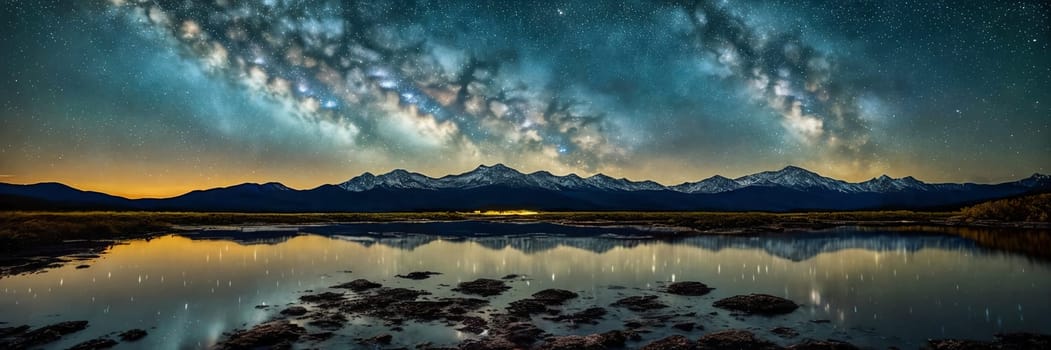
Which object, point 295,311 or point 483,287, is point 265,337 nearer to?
point 295,311

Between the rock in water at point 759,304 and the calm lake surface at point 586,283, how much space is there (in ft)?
2.24

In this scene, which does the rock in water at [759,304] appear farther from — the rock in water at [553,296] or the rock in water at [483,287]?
the rock in water at [483,287]

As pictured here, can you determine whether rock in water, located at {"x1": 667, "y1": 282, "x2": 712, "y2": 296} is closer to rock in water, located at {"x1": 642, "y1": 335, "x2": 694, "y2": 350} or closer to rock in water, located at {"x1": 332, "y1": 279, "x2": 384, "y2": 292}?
rock in water, located at {"x1": 642, "y1": 335, "x2": 694, "y2": 350}

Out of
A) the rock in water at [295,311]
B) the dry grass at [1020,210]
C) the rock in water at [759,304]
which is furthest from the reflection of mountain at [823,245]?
the dry grass at [1020,210]

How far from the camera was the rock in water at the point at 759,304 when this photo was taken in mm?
18953

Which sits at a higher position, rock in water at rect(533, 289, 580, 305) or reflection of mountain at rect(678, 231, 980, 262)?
reflection of mountain at rect(678, 231, 980, 262)

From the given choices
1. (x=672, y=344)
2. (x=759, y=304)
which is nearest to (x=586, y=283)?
(x=759, y=304)

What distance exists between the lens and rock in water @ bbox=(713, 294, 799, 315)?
1895 centimetres

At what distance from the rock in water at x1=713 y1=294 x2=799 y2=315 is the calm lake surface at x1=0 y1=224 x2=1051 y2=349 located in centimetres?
68

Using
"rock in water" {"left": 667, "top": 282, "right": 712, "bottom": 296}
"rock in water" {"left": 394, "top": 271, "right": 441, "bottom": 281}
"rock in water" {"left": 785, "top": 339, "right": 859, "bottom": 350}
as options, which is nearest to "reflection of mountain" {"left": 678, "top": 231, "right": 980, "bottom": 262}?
"rock in water" {"left": 667, "top": 282, "right": 712, "bottom": 296}

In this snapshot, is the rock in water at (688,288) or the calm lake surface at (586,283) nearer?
the calm lake surface at (586,283)

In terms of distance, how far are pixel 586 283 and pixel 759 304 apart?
9.08 meters

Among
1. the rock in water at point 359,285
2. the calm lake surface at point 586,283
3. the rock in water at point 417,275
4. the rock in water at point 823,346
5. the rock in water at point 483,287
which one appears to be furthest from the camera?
the rock in water at point 417,275

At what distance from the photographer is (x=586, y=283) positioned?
26.2 m
